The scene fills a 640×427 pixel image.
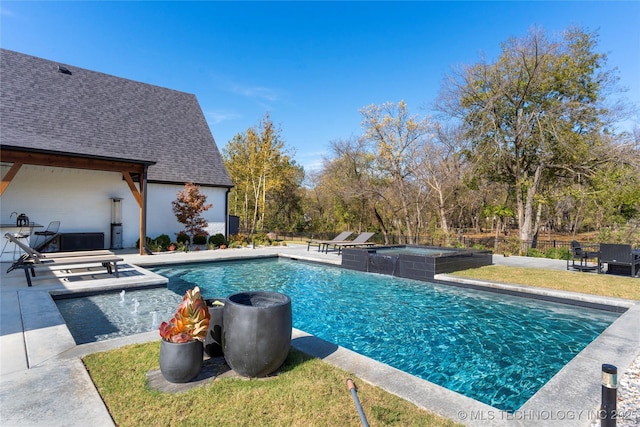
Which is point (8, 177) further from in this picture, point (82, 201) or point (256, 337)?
point (256, 337)

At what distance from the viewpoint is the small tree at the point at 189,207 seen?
13.7 m

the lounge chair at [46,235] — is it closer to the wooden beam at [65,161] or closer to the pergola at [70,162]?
the pergola at [70,162]

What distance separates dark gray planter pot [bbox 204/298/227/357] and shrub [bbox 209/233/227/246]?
11.7m

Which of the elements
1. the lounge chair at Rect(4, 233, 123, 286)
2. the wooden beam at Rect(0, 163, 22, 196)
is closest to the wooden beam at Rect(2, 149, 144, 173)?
the wooden beam at Rect(0, 163, 22, 196)

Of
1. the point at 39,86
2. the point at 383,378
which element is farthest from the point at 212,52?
the point at 383,378

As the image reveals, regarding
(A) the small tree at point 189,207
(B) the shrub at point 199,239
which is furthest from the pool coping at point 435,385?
(B) the shrub at point 199,239

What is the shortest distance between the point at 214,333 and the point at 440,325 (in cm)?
386

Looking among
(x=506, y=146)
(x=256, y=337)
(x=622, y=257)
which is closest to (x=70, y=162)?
(x=256, y=337)

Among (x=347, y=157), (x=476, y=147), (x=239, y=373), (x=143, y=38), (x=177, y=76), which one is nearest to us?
(x=239, y=373)

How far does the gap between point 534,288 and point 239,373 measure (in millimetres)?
6692

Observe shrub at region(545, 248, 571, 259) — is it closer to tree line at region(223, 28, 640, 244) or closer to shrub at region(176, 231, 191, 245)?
tree line at region(223, 28, 640, 244)

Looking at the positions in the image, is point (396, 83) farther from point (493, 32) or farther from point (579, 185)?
point (579, 185)

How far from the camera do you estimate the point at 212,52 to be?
630 inches

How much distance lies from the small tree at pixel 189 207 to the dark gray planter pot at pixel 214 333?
1122 cm
